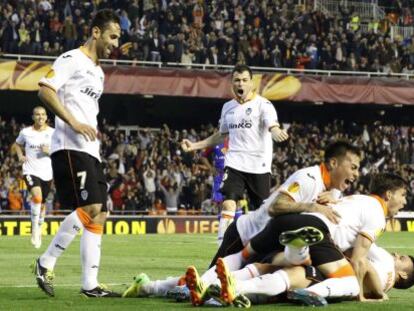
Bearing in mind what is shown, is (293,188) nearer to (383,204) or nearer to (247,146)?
(383,204)

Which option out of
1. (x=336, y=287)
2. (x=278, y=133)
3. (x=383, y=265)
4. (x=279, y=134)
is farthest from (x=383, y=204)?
(x=278, y=133)

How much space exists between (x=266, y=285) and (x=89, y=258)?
1.89 meters

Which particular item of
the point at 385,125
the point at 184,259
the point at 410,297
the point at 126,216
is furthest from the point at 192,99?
the point at 410,297

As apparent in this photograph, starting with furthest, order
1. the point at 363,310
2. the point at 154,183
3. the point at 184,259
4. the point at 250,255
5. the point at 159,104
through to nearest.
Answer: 1. the point at 159,104
2. the point at 154,183
3. the point at 184,259
4. the point at 250,255
5. the point at 363,310

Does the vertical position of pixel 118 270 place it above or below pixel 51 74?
below

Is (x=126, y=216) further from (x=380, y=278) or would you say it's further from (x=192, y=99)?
(x=380, y=278)

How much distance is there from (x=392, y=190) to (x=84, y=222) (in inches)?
110

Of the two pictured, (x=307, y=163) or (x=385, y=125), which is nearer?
(x=307, y=163)

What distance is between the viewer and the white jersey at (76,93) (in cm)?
1062

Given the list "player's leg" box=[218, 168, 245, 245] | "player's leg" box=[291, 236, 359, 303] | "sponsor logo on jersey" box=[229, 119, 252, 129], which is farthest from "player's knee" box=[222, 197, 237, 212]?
"player's leg" box=[291, 236, 359, 303]

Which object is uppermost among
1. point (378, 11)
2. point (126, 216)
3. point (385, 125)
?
point (378, 11)

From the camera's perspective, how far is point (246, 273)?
9.61 metres

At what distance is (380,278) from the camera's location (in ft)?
33.8

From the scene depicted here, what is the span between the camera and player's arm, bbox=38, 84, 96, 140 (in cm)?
1030
